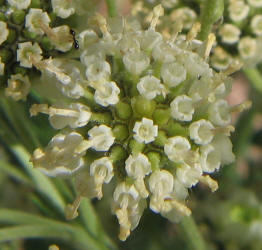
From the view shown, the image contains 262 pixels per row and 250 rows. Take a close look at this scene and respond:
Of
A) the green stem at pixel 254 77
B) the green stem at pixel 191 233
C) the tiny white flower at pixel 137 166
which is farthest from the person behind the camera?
the green stem at pixel 254 77

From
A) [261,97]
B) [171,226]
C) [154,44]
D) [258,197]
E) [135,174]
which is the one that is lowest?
[171,226]

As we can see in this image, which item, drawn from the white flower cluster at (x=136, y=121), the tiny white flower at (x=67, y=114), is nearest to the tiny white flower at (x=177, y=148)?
the white flower cluster at (x=136, y=121)

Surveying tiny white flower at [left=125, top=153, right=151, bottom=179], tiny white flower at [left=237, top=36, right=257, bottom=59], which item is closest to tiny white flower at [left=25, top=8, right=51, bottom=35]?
tiny white flower at [left=125, top=153, right=151, bottom=179]

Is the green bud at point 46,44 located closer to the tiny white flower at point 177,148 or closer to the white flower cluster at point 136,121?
the white flower cluster at point 136,121

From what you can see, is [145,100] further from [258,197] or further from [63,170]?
[258,197]

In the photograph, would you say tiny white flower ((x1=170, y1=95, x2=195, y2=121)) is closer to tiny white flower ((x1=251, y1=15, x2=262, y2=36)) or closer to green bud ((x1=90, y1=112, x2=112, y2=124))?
green bud ((x1=90, y1=112, x2=112, y2=124))

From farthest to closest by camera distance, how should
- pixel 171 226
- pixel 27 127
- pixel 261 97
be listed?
1. pixel 171 226
2. pixel 261 97
3. pixel 27 127

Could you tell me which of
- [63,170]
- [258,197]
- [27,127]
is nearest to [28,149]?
[27,127]
